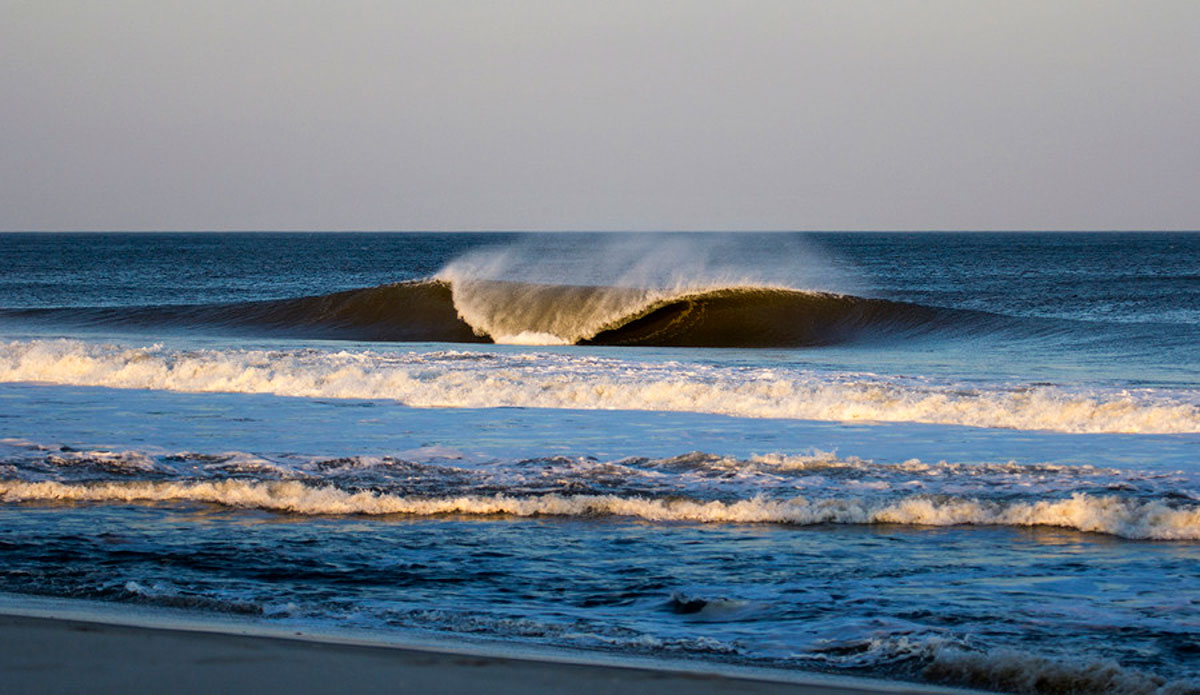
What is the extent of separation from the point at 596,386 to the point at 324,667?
30.5 ft

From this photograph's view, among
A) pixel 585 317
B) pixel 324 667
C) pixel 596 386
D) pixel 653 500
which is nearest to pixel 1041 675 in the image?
pixel 324 667

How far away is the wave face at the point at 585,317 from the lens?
78.9 feet

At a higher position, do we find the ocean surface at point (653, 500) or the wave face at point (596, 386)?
the wave face at point (596, 386)

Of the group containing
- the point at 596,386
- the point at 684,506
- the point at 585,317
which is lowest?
the point at 684,506

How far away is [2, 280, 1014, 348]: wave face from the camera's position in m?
24.1

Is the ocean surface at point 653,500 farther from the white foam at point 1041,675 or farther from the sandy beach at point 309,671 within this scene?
the sandy beach at point 309,671

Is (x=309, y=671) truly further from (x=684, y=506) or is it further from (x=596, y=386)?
(x=596, y=386)

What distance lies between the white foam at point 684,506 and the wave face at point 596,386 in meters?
4.26

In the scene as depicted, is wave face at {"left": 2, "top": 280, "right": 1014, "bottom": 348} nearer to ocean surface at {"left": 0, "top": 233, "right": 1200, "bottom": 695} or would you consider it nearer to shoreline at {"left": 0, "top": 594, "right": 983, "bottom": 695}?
ocean surface at {"left": 0, "top": 233, "right": 1200, "bottom": 695}

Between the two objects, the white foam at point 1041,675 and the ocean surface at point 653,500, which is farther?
the ocean surface at point 653,500

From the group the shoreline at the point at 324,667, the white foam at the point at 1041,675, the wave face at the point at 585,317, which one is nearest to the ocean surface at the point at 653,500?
the white foam at the point at 1041,675

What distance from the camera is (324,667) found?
4.50 meters

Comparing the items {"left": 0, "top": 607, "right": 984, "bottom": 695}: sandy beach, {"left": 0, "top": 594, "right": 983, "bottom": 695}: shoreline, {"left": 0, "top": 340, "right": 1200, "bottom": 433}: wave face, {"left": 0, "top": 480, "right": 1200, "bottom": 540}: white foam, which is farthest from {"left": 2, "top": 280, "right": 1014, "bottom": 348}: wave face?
{"left": 0, "top": 607, "right": 984, "bottom": 695}: sandy beach

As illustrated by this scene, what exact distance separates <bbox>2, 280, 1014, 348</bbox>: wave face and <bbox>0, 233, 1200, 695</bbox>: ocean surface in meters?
4.33
